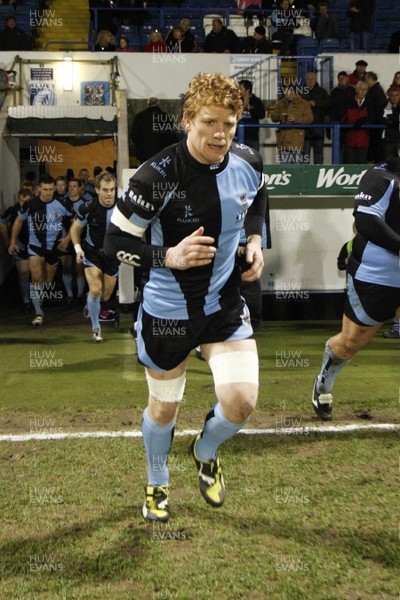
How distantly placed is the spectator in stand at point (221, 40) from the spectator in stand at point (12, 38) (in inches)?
169

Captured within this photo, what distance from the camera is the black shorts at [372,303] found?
6.07 m

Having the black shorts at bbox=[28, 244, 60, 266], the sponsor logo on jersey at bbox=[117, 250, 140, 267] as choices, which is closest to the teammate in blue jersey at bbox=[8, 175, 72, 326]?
the black shorts at bbox=[28, 244, 60, 266]

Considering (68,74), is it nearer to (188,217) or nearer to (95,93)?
(95,93)

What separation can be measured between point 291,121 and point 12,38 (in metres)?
7.20

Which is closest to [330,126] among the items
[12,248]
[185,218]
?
[12,248]

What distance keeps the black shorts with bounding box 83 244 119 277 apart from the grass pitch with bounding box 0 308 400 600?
2.89 metres

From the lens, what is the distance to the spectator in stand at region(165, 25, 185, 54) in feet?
58.4

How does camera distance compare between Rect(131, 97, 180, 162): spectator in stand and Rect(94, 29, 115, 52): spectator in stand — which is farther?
Rect(94, 29, 115, 52): spectator in stand

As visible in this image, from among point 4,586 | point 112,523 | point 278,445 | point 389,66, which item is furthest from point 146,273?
point 389,66

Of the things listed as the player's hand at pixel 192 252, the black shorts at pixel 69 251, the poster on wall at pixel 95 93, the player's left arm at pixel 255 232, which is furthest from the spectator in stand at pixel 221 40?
the player's hand at pixel 192 252

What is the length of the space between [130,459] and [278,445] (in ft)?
3.84

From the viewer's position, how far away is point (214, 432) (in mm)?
4367

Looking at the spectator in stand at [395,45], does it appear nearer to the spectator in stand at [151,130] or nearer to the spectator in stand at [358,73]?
the spectator in stand at [358,73]

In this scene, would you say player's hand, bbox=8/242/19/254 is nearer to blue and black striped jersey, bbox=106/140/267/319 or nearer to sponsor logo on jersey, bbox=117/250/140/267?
blue and black striped jersey, bbox=106/140/267/319
